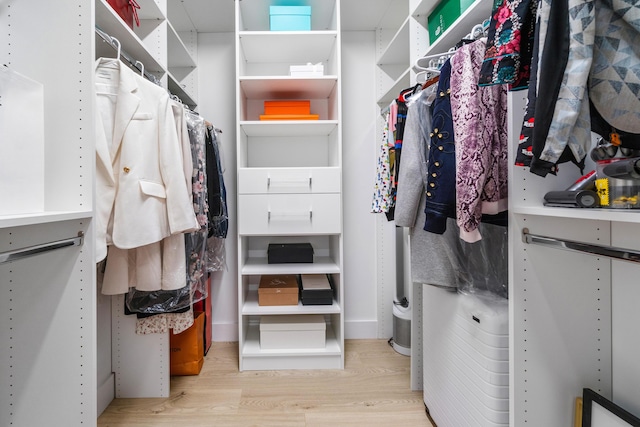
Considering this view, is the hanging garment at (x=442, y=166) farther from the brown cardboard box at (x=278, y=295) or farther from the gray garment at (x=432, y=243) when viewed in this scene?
the brown cardboard box at (x=278, y=295)

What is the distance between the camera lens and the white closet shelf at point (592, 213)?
58 cm

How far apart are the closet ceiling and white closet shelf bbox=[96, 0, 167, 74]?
2.17 ft

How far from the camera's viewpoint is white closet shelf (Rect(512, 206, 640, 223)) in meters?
0.58

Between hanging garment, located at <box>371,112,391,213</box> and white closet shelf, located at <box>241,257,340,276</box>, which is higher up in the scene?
hanging garment, located at <box>371,112,391,213</box>

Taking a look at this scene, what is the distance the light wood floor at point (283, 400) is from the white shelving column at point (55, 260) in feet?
2.57

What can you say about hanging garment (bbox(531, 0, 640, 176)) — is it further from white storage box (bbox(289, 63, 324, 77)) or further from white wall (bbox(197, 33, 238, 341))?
white wall (bbox(197, 33, 238, 341))

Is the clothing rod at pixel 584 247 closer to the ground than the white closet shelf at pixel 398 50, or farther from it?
closer to the ground

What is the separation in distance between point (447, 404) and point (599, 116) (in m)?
1.16

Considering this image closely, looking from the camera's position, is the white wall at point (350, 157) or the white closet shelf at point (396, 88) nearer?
the white closet shelf at point (396, 88)

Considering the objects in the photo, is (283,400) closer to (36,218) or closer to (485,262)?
(485,262)

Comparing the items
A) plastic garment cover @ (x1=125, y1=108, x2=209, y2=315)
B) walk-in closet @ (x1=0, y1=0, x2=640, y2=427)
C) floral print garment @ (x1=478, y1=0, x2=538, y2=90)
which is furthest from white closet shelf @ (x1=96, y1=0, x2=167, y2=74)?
floral print garment @ (x1=478, y1=0, x2=538, y2=90)

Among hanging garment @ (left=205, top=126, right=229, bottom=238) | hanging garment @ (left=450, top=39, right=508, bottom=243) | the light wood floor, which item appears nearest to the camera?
hanging garment @ (left=450, top=39, right=508, bottom=243)

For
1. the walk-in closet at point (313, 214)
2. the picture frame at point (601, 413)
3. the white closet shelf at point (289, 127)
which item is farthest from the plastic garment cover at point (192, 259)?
the picture frame at point (601, 413)

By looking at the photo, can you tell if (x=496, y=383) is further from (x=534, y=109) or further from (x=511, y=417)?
(x=534, y=109)
